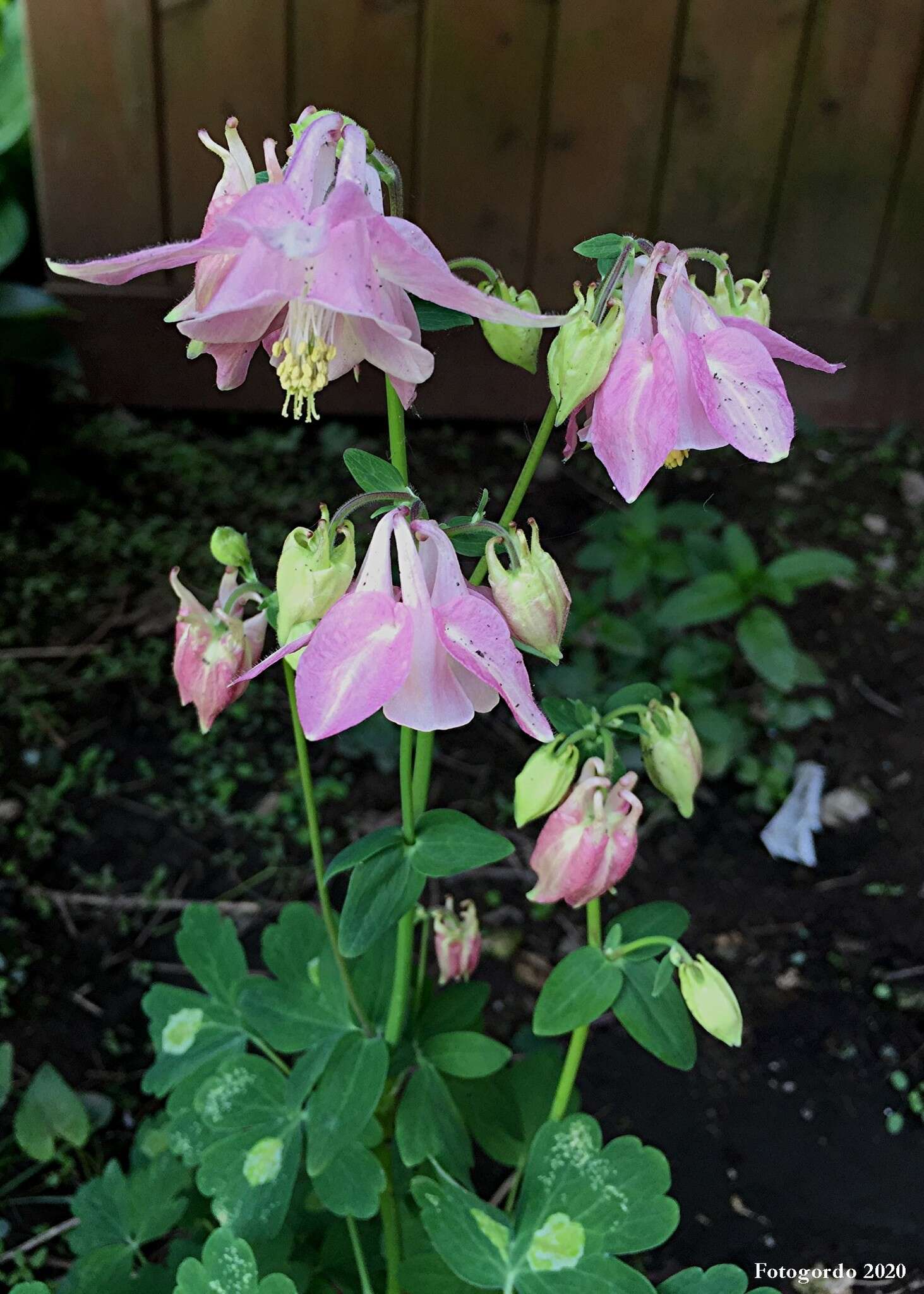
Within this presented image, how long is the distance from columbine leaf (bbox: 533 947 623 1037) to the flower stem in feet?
0.06

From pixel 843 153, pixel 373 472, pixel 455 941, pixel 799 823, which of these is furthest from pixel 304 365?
pixel 843 153

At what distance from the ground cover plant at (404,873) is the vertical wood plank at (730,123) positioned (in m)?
1.81

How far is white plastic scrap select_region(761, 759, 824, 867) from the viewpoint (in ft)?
6.30

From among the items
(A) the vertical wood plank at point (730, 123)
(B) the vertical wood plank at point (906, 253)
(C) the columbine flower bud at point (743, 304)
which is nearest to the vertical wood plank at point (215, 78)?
(A) the vertical wood plank at point (730, 123)

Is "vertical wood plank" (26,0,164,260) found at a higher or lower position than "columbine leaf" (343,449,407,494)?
lower

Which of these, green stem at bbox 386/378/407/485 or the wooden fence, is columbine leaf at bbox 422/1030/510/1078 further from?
the wooden fence

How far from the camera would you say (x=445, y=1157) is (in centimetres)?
114

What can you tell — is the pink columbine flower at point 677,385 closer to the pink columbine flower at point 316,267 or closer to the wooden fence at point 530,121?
the pink columbine flower at point 316,267

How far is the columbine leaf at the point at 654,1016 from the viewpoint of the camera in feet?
3.33

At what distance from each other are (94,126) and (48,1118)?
78.9 inches

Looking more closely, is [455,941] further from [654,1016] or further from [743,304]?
[743,304]

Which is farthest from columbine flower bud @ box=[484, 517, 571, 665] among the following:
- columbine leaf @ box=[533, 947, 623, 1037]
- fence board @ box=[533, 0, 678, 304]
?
fence board @ box=[533, 0, 678, 304]

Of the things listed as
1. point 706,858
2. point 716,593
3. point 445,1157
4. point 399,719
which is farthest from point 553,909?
point 399,719

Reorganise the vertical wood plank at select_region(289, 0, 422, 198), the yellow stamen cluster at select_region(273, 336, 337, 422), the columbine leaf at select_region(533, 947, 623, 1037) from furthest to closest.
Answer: the vertical wood plank at select_region(289, 0, 422, 198), the columbine leaf at select_region(533, 947, 623, 1037), the yellow stamen cluster at select_region(273, 336, 337, 422)
